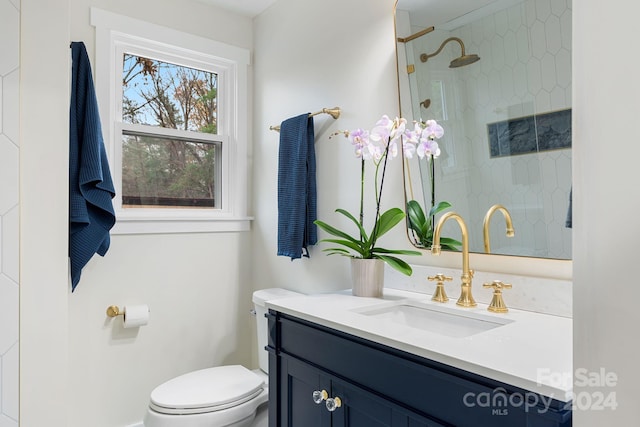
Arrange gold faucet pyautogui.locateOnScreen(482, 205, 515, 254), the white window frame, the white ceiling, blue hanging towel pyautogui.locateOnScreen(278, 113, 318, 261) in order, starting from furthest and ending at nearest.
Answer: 1. the white ceiling
2. the white window frame
3. blue hanging towel pyautogui.locateOnScreen(278, 113, 318, 261)
4. gold faucet pyautogui.locateOnScreen(482, 205, 515, 254)

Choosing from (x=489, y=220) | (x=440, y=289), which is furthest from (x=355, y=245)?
(x=489, y=220)

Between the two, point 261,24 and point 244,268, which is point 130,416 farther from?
point 261,24

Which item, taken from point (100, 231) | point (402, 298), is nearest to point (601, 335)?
point (402, 298)

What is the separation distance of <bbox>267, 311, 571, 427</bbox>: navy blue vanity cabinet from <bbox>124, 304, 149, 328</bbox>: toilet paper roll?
96 centimetres

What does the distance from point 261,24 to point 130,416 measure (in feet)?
7.57

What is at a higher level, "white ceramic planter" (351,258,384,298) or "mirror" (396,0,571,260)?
"mirror" (396,0,571,260)

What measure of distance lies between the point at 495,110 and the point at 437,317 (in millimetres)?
691

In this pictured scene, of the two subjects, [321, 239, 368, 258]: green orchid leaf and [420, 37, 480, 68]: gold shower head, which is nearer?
[420, 37, 480, 68]: gold shower head

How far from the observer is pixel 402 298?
1483 millimetres

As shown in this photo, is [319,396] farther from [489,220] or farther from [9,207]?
[9,207]

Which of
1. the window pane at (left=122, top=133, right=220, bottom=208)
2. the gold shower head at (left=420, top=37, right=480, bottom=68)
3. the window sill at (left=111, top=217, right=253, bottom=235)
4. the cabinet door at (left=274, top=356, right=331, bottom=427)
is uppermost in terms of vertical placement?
the gold shower head at (left=420, top=37, right=480, bottom=68)

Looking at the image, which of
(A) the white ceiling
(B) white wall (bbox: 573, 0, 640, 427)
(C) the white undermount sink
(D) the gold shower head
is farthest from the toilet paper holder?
(B) white wall (bbox: 573, 0, 640, 427)

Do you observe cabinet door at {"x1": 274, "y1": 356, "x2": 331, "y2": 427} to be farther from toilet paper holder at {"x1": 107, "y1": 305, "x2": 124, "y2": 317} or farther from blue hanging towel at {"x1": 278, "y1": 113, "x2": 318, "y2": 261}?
toilet paper holder at {"x1": 107, "y1": 305, "x2": 124, "y2": 317}

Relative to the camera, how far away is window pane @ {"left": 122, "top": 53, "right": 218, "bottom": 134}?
7.43 ft
